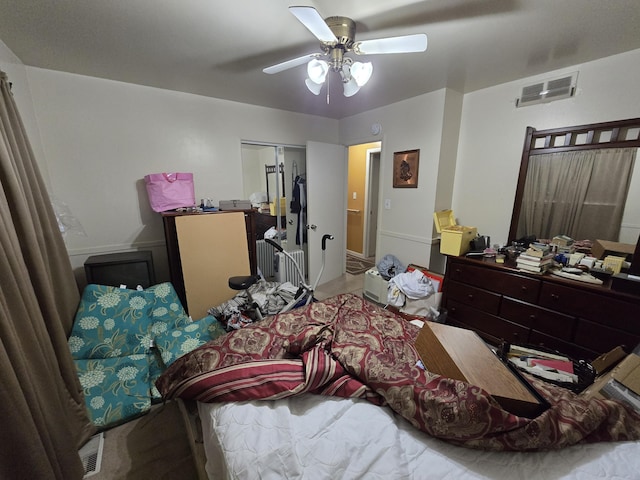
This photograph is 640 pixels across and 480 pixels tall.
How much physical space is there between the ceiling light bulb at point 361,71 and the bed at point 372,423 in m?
1.53

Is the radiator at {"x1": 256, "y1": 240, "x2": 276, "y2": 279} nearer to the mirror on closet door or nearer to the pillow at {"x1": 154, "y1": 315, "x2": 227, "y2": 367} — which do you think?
the mirror on closet door

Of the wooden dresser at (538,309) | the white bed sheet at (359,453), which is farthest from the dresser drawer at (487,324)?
the white bed sheet at (359,453)

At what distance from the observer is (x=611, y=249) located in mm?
1853

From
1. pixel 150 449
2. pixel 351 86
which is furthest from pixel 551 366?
pixel 150 449

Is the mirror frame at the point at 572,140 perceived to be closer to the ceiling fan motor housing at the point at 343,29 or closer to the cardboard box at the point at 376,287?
the cardboard box at the point at 376,287

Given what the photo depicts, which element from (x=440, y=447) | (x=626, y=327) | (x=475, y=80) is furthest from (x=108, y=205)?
(x=626, y=327)

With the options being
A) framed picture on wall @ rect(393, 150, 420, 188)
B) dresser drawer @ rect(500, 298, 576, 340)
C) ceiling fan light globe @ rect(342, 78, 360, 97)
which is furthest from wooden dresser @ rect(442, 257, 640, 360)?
ceiling fan light globe @ rect(342, 78, 360, 97)

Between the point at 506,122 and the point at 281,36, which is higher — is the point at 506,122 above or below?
below

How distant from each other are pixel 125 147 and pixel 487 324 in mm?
3718

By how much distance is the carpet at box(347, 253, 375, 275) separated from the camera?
4.19m

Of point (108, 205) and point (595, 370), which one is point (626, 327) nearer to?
point (595, 370)

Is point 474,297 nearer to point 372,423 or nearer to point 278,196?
point 372,423

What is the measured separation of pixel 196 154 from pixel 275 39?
1.57 m

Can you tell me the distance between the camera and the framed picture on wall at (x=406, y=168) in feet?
9.06
